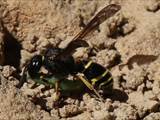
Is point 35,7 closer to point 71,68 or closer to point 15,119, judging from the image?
point 71,68

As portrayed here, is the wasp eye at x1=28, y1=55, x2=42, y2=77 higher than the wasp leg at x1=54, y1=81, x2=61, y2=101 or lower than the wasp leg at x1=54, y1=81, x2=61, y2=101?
higher

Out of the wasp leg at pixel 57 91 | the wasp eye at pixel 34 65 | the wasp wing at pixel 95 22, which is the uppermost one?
the wasp wing at pixel 95 22

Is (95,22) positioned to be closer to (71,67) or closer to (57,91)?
(71,67)

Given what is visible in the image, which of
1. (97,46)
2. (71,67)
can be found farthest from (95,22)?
(71,67)

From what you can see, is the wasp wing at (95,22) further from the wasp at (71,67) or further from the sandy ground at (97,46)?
the sandy ground at (97,46)

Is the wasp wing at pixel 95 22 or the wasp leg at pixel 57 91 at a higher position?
the wasp wing at pixel 95 22

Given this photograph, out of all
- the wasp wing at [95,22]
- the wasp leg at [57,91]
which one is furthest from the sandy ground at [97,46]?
the wasp wing at [95,22]

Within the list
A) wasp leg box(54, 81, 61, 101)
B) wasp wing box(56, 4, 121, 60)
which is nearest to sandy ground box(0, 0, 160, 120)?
wasp leg box(54, 81, 61, 101)

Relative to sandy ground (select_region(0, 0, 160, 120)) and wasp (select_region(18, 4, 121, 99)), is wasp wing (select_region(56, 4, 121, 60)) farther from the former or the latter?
sandy ground (select_region(0, 0, 160, 120))
